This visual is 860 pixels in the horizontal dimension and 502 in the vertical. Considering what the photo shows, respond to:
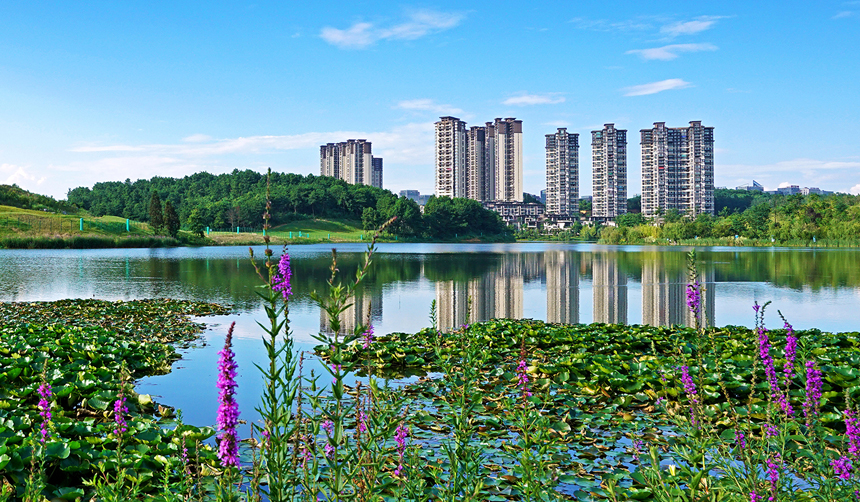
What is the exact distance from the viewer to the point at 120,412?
3.08 m

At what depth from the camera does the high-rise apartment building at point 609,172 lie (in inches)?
7121

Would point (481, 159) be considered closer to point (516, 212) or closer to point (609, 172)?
point (516, 212)

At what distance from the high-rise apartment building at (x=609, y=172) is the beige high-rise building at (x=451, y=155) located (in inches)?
1630

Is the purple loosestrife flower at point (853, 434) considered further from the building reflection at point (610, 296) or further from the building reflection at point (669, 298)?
the building reflection at point (610, 296)

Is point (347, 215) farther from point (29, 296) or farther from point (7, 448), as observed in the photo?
point (7, 448)

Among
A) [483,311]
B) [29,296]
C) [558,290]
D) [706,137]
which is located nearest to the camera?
[483,311]

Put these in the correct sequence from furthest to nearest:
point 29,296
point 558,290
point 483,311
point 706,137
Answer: point 706,137
point 558,290
point 29,296
point 483,311

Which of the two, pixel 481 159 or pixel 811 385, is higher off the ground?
pixel 481 159

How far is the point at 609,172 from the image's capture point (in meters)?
181

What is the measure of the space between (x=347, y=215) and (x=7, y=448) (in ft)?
464

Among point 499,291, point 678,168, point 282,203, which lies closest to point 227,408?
point 499,291

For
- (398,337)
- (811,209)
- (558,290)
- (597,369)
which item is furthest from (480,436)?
(811,209)

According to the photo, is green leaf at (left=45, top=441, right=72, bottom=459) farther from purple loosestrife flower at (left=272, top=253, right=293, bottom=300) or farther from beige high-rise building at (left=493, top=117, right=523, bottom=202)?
beige high-rise building at (left=493, top=117, right=523, bottom=202)

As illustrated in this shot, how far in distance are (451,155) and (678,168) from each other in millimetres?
67683
